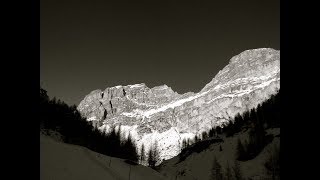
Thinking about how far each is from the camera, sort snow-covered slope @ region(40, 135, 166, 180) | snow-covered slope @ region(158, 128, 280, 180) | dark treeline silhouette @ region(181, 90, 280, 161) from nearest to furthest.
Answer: snow-covered slope @ region(40, 135, 166, 180), snow-covered slope @ region(158, 128, 280, 180), dark treeline silhouette @ region(181, 90, 280, 161)

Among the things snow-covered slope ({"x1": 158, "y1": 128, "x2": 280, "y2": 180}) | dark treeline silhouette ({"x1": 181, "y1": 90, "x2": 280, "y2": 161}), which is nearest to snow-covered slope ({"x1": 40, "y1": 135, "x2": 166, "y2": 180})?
snow-covered slope ({"x1": 158, "y1": 128, "x2": 280, "y2": 180})

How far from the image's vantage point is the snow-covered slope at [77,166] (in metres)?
37.8

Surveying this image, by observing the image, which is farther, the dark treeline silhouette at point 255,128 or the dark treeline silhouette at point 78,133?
the dark treeline silhouette at point 255,128

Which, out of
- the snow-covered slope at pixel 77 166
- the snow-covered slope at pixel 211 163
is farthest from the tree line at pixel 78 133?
the snow-covered slope at pixel 77 166

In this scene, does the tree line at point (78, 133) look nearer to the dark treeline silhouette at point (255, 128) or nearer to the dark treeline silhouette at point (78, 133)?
the dark treeline silhouette at point (78, 133)

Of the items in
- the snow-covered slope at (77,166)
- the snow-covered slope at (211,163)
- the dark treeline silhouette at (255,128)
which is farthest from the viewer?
the dark treeline silhouette at (255,128)

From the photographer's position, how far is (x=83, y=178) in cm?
3888

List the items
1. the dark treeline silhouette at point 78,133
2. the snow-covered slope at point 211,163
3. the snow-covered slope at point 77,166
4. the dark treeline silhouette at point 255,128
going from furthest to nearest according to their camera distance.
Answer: the dark treeline silhouette at point 255,128
the snow-covered slope at point 211,163
the dark treeline silhouette at point 78,133
the snow-covered slope at point 77,166

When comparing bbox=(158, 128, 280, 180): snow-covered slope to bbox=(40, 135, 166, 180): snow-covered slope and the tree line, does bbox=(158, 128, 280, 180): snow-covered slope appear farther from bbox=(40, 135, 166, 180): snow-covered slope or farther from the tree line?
bbox=(40, 135, 166, 180): snow-covered slope

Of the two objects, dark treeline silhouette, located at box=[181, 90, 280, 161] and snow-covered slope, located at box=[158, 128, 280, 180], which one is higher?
dark treeline silhouette, located at box=[181, 90, 280, 161]

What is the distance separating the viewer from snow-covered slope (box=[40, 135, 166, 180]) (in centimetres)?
3781

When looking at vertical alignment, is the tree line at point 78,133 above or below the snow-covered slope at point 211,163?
above
